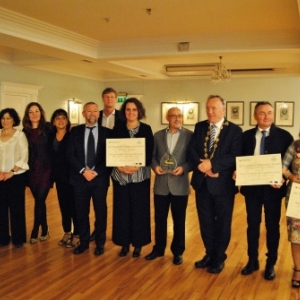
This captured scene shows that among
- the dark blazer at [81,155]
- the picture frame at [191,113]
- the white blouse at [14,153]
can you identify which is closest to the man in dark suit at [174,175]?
the dark blazer at [81,155]

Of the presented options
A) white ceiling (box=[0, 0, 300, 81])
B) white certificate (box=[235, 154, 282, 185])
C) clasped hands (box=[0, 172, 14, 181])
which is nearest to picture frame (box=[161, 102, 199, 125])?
white ceiling (box=[0, 0, 300, 81])

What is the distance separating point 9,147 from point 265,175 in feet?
8.60

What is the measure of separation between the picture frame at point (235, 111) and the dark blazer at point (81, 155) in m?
7.98

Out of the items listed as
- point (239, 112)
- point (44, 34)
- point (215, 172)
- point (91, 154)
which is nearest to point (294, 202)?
point (215, 172)

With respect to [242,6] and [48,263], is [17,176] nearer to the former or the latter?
[48,263]

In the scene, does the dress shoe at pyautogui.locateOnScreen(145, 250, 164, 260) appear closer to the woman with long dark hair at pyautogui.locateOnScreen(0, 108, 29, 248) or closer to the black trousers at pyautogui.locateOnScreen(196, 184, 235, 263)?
the black trousers at pyautogui.locateOnScreen(196, 184, 235, 263)

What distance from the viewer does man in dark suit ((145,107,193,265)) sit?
3.73m

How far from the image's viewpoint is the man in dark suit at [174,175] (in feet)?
12.2

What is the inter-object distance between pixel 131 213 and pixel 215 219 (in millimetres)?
844

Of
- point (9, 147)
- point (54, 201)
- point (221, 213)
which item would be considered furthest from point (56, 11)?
point (221, 213)

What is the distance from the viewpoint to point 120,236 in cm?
398

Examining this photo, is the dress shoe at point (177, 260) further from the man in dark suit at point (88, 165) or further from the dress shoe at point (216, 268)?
the man in dark suit at point (88, 165)

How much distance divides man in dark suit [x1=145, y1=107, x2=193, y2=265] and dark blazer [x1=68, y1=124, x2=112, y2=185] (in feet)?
1.71

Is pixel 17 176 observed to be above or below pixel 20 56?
below
